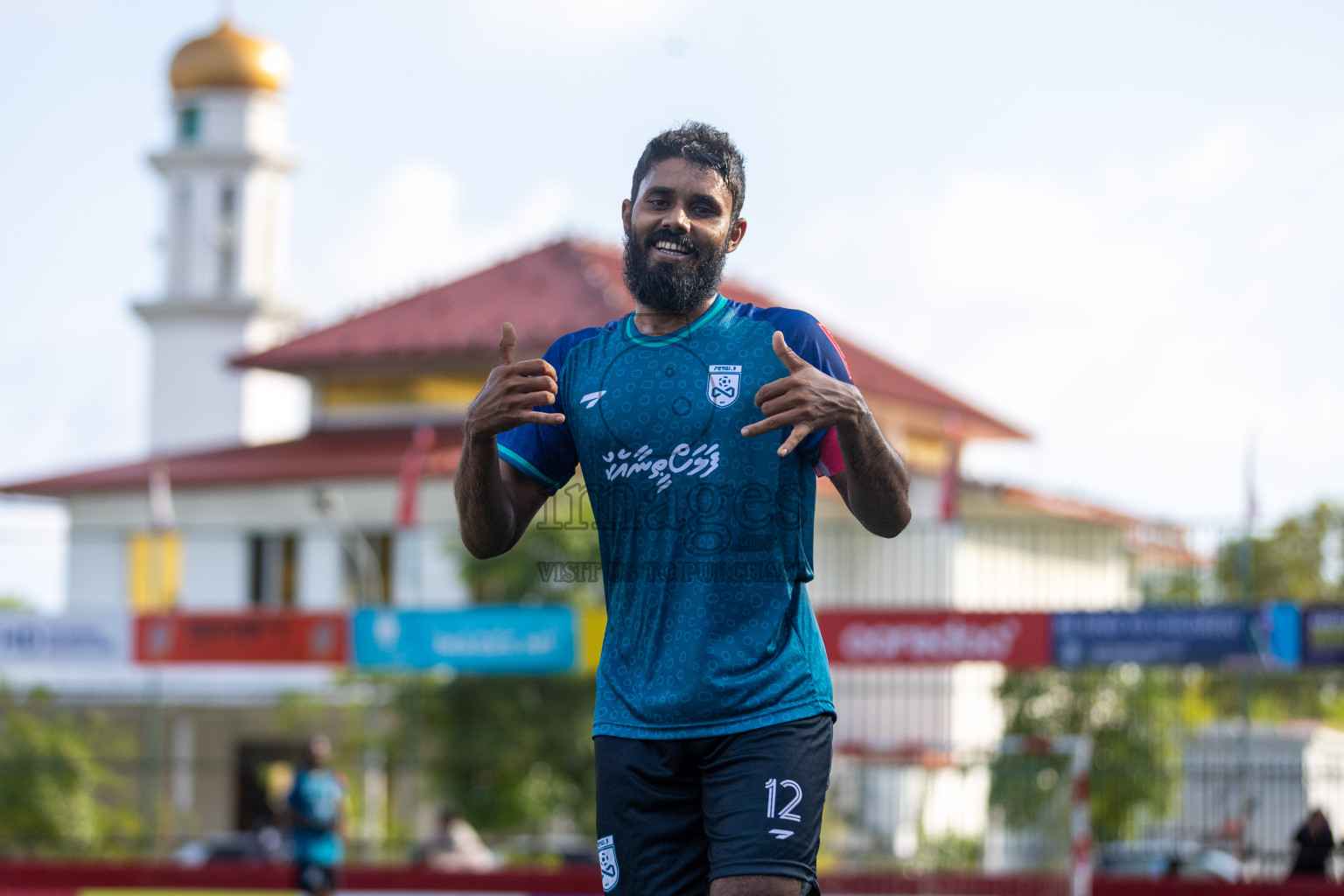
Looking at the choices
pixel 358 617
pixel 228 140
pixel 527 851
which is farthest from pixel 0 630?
pixel 228 140

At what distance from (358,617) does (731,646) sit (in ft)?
45.8

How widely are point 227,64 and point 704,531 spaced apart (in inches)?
2066

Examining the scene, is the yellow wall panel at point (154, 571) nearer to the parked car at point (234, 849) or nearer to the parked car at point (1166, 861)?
the parked car at point (234, 849)

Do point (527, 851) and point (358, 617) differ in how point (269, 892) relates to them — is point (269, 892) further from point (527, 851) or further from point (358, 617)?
point (527, 851)

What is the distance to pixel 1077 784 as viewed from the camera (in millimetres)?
12781

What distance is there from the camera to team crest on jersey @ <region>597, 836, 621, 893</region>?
3.44 metres

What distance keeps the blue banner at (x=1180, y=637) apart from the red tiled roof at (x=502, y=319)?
1566 cm

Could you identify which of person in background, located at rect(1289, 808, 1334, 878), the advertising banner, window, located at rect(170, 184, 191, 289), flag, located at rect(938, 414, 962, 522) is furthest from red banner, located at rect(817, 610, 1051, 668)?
window, located at rect(170, 184, 191, 289)

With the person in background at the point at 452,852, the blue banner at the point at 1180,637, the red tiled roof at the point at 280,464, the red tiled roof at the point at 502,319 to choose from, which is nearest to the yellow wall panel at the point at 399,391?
the red tiled roof at the point at 502,319

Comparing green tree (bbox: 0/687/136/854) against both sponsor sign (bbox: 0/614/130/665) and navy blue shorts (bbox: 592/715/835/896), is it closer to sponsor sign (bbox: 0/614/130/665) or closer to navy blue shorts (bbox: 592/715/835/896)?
sponsor sign (bbox: 0/614/130/665)

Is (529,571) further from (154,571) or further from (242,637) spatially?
(242,637)

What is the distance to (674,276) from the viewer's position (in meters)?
3.50

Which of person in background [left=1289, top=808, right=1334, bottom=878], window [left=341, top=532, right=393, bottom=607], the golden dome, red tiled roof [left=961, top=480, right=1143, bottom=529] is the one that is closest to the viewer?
person in background [left=1289, top=808, right=1334, bottom=878]

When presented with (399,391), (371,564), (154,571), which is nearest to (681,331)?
(154,571)
